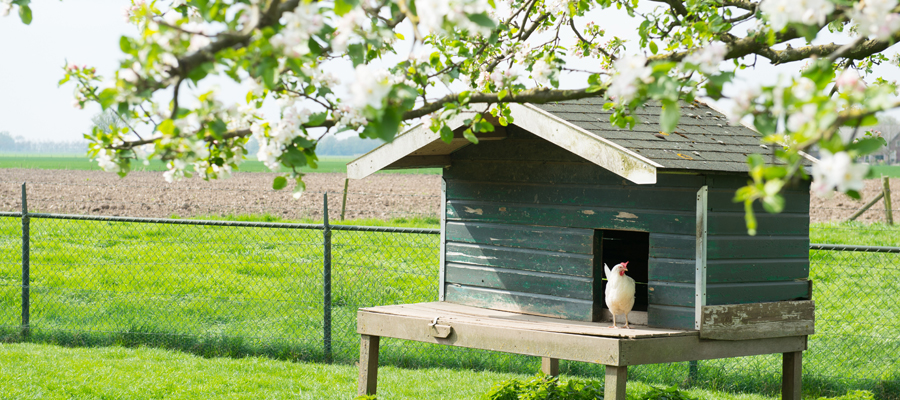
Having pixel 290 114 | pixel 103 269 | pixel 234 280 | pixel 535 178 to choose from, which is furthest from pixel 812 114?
pixel 103 269

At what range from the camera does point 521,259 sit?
15.0 ft

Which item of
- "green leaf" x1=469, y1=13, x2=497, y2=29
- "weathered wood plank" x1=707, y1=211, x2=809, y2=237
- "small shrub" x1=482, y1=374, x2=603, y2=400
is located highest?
"green leaf" x1=469, y1=13, x2=497, y2=29

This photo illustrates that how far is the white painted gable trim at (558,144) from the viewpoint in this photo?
142 inches

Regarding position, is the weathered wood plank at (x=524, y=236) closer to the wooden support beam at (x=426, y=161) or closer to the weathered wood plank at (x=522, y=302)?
the weathered wood plank at (x=522, y=302)

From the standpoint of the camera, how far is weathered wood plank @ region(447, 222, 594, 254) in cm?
427

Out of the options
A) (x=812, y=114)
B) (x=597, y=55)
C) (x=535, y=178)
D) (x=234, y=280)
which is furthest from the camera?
(x=234, y=280)

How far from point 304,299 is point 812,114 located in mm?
6756

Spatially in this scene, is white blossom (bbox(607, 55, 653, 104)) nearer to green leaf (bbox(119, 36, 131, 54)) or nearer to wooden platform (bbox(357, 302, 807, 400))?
green leaf (bbox(119, 36, 131, 54))

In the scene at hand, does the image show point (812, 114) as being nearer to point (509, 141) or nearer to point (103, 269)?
point (509, 141)

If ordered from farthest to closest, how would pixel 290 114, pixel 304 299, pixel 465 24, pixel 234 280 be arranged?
pixel 234 280 → pixel 304 299 → pixel 290 114 → pixel 465 24

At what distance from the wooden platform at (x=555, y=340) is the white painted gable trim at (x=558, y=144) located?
2.73 feet

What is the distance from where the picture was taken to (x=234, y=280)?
8.48 meters

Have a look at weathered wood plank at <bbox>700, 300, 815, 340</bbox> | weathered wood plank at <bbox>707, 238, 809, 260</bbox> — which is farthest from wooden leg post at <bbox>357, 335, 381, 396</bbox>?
weathered wood plank at <bbox>707, 238, 809, 260</bbox>

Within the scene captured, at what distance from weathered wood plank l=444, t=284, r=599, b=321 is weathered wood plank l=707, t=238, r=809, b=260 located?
79 centimetres
